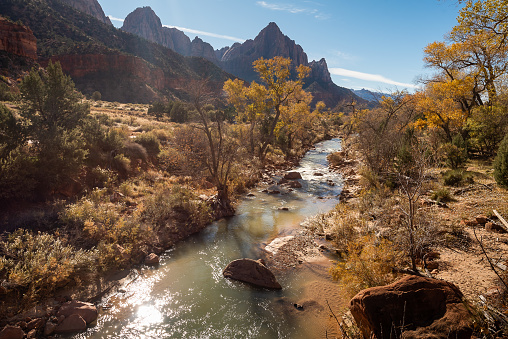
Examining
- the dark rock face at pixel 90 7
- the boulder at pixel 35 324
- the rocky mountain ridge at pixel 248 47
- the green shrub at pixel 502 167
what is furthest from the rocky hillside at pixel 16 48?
the rocky mountain ridge at pixel 248 47

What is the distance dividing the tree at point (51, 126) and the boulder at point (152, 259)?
18.0 ft

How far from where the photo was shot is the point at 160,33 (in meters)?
178

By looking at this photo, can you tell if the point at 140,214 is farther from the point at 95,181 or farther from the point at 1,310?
the point at 1,310

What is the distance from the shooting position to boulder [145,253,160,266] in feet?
27.7

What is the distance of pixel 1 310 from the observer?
540cm

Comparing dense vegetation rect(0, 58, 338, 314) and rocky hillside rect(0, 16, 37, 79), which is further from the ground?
rocky hillside rect(0, 16, 37, 79)

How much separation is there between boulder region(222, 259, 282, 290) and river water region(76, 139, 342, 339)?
0.19m

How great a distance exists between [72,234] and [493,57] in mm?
24641

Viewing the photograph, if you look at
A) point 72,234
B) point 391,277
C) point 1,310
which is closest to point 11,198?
point 72,234

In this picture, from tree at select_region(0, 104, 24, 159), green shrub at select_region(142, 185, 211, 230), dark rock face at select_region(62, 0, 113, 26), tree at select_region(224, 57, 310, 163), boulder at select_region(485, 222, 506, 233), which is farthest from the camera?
dark rock face at select_region(62, 0, 113, 26)

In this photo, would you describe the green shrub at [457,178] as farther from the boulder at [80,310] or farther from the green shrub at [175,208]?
the boulder at [80,310]

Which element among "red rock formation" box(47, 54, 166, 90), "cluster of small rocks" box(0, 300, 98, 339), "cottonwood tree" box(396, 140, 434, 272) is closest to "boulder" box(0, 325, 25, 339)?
"cluster of small rocks" box(0, 300, 98, 339)

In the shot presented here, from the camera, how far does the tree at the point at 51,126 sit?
10078mm

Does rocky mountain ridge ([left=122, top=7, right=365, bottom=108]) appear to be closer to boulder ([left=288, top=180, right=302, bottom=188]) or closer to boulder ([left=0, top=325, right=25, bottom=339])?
boulder ([left=288, top=180, right=302, bottom=188])
